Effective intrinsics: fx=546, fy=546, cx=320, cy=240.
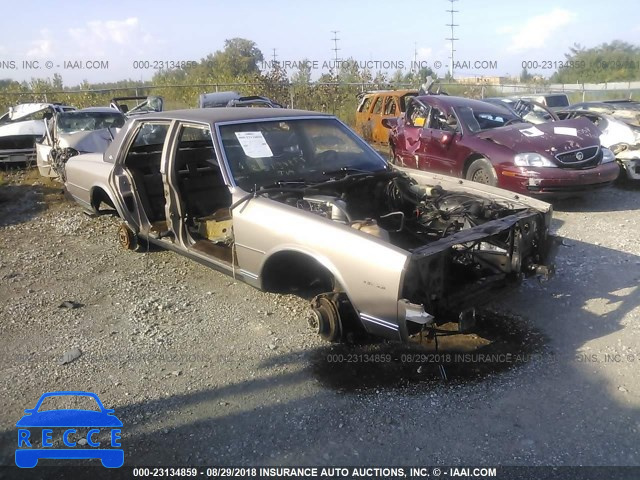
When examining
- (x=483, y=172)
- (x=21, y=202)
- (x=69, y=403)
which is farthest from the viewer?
(x=21, y=202)

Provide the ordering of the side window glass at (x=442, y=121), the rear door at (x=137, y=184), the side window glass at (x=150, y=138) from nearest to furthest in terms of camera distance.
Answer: the rear door at (x=137, y=184), the side window glass at (x=150, y=138), the side window glass at (x=442, y=121)

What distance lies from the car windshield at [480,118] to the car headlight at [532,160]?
97 cm

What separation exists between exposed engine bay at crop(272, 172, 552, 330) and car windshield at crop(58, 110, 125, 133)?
8.26 metres

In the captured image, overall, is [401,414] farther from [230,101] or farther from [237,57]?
[237,57]

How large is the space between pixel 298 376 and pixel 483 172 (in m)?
5.02

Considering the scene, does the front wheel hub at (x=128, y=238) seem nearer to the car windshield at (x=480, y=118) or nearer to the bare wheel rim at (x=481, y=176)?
the bare wheel rim at (x=481, y=176)

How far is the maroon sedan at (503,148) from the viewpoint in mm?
7039

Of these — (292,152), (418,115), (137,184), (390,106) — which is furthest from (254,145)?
(390,106)

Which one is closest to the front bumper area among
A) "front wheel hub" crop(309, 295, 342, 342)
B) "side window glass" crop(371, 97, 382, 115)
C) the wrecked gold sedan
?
the wrecked gold sedan

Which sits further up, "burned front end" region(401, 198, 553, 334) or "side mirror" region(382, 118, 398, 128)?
"side mirror" region(382, 118, 398, 128)

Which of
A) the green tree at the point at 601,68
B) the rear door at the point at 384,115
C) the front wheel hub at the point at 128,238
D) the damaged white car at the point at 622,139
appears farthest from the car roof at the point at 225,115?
the green tree at the point at 601,68

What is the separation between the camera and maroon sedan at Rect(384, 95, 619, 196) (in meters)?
7.04

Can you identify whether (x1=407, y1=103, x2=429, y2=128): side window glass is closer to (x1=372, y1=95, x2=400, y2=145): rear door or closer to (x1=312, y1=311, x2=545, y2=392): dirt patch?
(x1=372, y1=95, x2=400, y2=145): rear door

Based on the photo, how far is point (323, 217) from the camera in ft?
12.2
